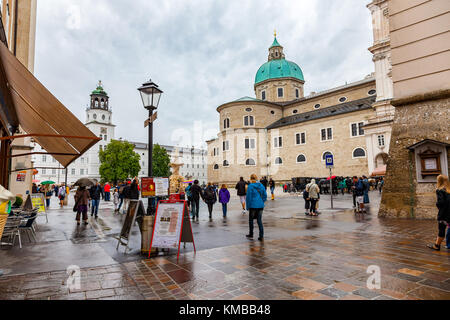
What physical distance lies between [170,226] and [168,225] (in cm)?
5

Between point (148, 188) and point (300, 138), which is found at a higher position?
point (300, 138)

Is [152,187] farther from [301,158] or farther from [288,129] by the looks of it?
[288,129]

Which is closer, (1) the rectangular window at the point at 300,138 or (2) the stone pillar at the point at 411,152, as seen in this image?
(2) the stone pillar at the point at 411,152

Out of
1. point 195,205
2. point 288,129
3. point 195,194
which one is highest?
point 288,129

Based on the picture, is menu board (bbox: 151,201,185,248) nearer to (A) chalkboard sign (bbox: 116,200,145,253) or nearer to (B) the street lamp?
(A) chalkboard sign (bbox: 116,200,145,253)

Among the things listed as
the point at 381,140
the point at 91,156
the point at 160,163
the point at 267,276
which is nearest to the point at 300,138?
the point at 381,140

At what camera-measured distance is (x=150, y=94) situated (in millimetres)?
7258

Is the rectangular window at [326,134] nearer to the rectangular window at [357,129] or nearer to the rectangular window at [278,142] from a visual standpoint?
the rectangular window at [357,129]

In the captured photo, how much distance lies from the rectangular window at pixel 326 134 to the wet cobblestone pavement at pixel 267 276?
38.8 m

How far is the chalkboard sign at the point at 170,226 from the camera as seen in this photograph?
17.5 ft

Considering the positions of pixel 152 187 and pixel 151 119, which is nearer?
pixel 152 187

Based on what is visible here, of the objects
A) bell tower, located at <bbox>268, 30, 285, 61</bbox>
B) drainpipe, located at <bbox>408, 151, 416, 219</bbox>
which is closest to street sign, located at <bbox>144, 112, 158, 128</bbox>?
drainpipe, located at <bbox>408, 151, 416, 219</bbox>

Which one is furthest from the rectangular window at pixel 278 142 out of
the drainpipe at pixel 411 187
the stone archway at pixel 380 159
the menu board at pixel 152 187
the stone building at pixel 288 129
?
the menu board at pixel 152 187
